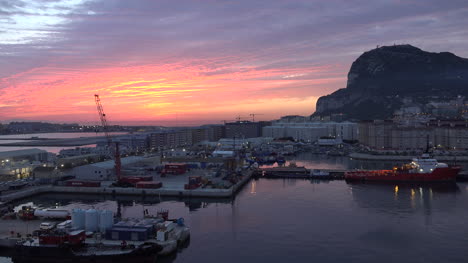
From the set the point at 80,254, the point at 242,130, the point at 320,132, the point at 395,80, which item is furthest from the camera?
the point at 395,80

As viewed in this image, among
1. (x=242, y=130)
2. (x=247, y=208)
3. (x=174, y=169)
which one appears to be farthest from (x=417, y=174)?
(x=242, y=130)

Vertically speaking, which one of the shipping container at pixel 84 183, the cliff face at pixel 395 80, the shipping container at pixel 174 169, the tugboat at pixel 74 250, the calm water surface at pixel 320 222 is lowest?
the calm water surface at pixel 320 222

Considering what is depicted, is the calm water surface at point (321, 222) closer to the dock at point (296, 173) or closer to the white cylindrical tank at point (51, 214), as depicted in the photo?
the white cylindrical tank at point (51, 214)

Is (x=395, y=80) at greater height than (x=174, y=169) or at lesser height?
greater

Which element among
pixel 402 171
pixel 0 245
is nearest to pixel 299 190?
pixel 402 171

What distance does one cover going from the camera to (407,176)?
13.2m

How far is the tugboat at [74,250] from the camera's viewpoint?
19.7 feet

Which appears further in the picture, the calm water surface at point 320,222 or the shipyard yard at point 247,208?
the shipyard yard at point 247,208

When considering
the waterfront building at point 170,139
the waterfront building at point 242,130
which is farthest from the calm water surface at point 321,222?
the waterfront building at point 242,130

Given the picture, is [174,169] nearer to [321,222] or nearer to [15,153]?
[321,222]

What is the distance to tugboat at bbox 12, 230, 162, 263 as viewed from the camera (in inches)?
236

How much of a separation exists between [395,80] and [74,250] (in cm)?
5556

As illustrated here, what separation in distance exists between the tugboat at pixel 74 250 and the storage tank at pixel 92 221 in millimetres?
458

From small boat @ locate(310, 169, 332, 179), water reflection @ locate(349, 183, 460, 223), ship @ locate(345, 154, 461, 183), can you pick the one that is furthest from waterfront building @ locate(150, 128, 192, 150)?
water reflection @ locate(349, 183, 460, 223)
